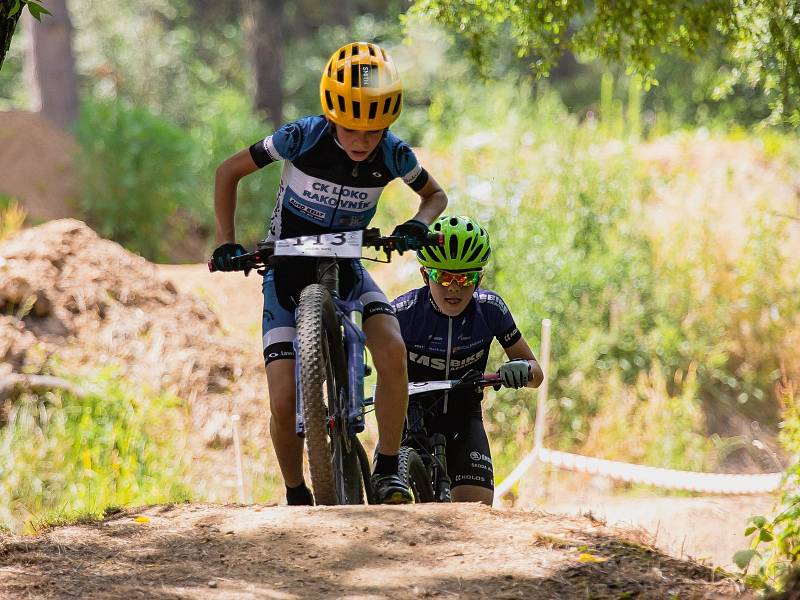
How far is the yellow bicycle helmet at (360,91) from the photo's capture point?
496cm

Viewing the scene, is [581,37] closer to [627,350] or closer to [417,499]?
[417,499]

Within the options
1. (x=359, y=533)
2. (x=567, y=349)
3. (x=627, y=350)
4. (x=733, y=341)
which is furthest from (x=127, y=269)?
(x=733, y=341)

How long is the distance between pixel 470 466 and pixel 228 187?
6.63 ft

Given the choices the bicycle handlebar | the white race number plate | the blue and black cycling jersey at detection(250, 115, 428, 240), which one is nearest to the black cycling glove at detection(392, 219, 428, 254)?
the bicycle handlebar

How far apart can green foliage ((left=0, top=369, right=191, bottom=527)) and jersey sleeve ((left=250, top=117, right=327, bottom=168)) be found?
259 centimetres

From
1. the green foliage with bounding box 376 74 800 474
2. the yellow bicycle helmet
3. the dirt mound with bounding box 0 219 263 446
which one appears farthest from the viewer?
the green foliage with bounding box 376 74 800 474

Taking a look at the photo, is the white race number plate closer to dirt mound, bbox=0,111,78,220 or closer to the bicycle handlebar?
the bicycle handlebar

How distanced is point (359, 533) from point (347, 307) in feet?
4.43

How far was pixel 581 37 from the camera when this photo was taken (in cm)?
698

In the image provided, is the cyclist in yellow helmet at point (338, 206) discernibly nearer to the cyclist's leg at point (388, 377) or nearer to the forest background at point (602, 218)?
the cyclist's leg at point (388, 377)

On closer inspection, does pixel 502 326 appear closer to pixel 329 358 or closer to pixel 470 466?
pixel 470 466

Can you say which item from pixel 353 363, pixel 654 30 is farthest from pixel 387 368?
pixel 654 30

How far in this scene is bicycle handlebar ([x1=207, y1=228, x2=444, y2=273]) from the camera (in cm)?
503

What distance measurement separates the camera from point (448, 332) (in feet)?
19.3
